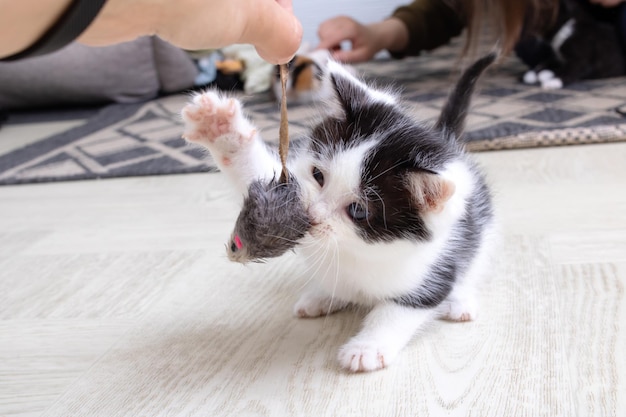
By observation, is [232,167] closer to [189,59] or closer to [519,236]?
[519,236]

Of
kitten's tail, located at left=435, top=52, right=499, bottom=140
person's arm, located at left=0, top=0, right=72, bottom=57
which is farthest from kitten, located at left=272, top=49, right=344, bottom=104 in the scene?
person's arm, located at left=0, top=0, right=72, bottom=57

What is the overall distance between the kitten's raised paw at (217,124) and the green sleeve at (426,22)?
7.44ft

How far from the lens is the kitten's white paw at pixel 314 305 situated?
99 centimetres

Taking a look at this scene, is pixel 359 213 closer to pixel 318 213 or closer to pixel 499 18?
pixel 318 213

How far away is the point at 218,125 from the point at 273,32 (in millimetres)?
221

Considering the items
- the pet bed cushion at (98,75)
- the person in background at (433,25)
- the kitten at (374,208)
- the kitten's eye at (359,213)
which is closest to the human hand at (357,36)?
the person in background at (433,25)

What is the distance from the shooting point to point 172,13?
602 mm

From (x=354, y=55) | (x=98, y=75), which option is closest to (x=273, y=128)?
(x=354, y=55)

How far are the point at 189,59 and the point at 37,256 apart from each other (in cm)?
201

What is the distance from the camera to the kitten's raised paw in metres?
0.87

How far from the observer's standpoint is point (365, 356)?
2.73 ft

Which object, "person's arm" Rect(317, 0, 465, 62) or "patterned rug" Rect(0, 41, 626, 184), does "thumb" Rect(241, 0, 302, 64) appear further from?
"person's arm" Rect(317, 0, 465, 62)

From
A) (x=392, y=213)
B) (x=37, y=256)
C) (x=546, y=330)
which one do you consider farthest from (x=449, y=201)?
(x=37, y=256)

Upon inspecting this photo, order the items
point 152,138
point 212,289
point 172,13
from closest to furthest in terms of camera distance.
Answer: point 172,13 < point 212,289 < point 152,138
